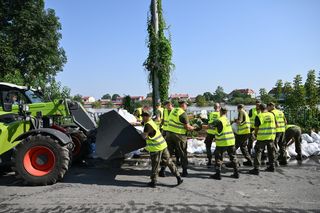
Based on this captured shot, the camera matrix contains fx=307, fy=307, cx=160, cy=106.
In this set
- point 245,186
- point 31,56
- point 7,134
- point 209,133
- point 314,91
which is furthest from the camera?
point 31,56

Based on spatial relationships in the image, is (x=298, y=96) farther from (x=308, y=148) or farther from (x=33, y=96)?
(x=33, y=96)

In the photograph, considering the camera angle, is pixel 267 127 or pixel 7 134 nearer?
pixel 7 134

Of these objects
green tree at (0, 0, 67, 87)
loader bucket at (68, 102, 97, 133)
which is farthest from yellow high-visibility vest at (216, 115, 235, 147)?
green tree at (0, 0, 67, 87)

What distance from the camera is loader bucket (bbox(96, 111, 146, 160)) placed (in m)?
6.64

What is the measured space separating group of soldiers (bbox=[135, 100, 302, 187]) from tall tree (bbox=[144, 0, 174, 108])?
3228 millimetres

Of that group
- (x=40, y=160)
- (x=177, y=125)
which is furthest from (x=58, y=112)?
(x=177, y=125)

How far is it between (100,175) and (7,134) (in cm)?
227

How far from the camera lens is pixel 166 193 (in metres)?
5.86

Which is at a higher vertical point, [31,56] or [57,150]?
[31,56]

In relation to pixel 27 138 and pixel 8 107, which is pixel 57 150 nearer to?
pixel 27 138

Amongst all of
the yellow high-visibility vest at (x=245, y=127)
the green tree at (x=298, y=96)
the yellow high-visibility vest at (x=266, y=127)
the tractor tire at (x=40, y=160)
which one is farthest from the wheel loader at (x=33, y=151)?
the green tree at (x=298, y=96)

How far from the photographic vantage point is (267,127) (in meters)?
7.53

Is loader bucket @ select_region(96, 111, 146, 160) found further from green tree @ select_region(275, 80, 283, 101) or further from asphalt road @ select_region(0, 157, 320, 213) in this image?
green tree @ select_region(275, 80, 283, 101)

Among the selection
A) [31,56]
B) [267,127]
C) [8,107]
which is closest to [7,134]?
[8,107]
